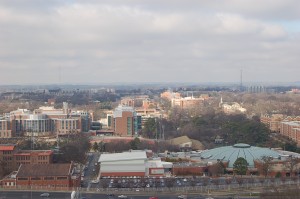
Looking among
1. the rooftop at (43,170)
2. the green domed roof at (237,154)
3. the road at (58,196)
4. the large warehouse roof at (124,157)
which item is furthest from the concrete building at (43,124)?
the road at (58,196)

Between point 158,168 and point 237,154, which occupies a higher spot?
point 237,154

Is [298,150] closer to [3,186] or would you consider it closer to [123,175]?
[123,175]

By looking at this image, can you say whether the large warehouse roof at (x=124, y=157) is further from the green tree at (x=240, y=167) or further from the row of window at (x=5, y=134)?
the row of window at (x=5, y=134)

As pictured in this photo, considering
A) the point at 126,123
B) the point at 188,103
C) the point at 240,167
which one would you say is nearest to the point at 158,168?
the point at 240,167

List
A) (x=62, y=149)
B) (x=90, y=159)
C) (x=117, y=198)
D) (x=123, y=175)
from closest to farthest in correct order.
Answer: (x=117, y=198) → (x=123, y=175) → (x=62, y=149) → (x=90, y=159)

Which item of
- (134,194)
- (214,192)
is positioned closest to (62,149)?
(134,194)

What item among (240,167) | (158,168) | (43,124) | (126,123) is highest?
(126,123)

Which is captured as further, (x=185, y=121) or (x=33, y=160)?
(x=185, y=121)

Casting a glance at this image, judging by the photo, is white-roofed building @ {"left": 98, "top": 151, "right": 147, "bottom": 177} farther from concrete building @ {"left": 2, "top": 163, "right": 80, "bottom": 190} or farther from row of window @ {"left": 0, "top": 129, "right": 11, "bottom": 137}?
row of window @ {"left": 0, "top": 129, "right": 11, "bottom": 137}

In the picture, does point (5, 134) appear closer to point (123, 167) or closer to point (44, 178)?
point (123, 167)
